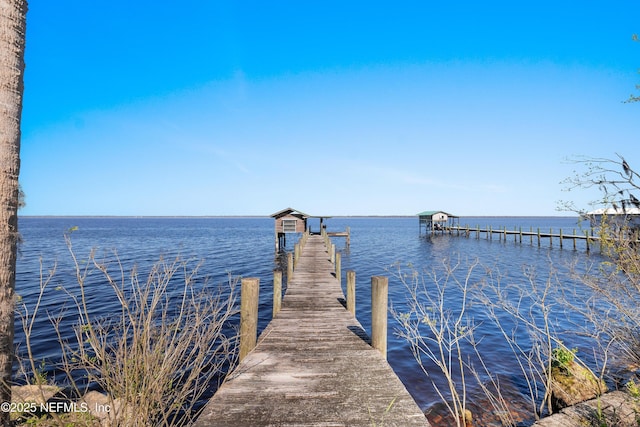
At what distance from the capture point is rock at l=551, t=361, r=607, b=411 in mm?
6621

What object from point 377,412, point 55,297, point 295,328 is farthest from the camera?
point 55,297

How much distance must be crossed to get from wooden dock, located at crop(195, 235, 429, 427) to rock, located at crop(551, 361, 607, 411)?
4.61 m

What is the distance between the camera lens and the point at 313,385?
454cm

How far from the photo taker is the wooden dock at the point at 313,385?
3.78 meters

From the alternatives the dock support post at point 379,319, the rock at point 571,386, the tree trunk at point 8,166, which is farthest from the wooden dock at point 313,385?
the rock at point 571,386

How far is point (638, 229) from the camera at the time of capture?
4.96 metres

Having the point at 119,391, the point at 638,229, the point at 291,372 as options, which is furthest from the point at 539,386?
the point at 119,391

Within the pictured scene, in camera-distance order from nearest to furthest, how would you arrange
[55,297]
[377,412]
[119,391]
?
[119,391], [377,412], [55,297]

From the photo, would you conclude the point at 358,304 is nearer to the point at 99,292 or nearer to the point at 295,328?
the point at 295,328

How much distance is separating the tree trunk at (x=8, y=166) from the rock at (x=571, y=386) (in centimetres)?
914

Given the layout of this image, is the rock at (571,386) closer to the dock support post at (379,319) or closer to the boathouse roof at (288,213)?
the dock support post at (379,319)

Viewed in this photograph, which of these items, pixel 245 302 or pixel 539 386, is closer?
pixel 245 302

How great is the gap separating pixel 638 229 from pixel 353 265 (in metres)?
23.5

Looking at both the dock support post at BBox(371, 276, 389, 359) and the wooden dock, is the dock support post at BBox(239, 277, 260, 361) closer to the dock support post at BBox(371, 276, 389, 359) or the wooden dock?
the wooden dock
